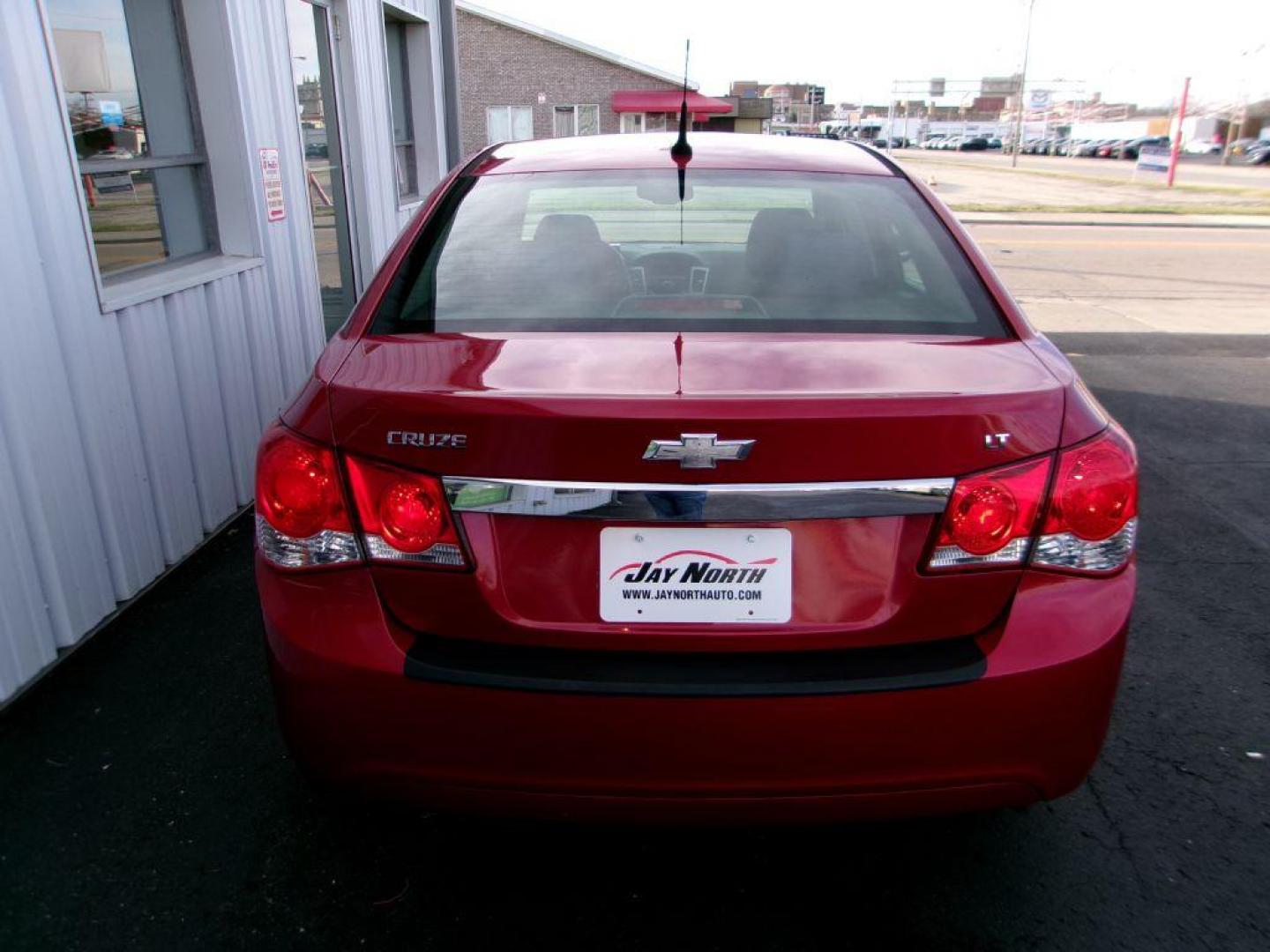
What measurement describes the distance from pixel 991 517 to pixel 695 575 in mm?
532

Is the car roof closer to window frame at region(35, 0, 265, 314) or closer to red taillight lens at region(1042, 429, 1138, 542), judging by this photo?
red taillight lens at region(1042, 429, 1138, 542)

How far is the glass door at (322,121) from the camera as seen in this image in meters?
6.10

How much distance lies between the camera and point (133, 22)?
14.1 ft

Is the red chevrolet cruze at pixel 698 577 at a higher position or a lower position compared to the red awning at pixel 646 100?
lower

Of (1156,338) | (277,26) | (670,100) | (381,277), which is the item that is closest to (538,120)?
(670,100)

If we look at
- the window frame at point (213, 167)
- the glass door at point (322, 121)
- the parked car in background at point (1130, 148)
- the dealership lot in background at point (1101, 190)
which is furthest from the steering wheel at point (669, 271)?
the parked car in background at point (1130, 148)

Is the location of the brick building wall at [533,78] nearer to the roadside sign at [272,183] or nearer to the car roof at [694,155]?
the roadside sign at [272,183]

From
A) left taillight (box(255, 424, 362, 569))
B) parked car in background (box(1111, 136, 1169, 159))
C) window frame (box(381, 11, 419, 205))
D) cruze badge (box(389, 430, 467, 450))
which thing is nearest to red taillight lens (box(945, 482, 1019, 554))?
cruze badge (box(389, 430, 467, 450))

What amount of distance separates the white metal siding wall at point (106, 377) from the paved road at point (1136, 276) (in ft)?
23.9

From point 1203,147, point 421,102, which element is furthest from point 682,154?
point 1203,147

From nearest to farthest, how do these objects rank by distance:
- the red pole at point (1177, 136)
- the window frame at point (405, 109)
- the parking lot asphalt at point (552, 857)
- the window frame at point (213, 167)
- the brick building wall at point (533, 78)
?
the parking lot asphalt at point (552, 857)
the window frame at point (213, 167)
the window frame at point (405, 109)
the red pole at point (1177, 136)
the brick building wall at point (533, 78)

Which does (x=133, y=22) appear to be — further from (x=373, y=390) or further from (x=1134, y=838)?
(x=1134, y=838)

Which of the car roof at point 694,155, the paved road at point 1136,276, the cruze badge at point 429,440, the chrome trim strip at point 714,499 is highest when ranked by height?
the car roof at point 694,155

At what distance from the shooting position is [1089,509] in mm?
1839
